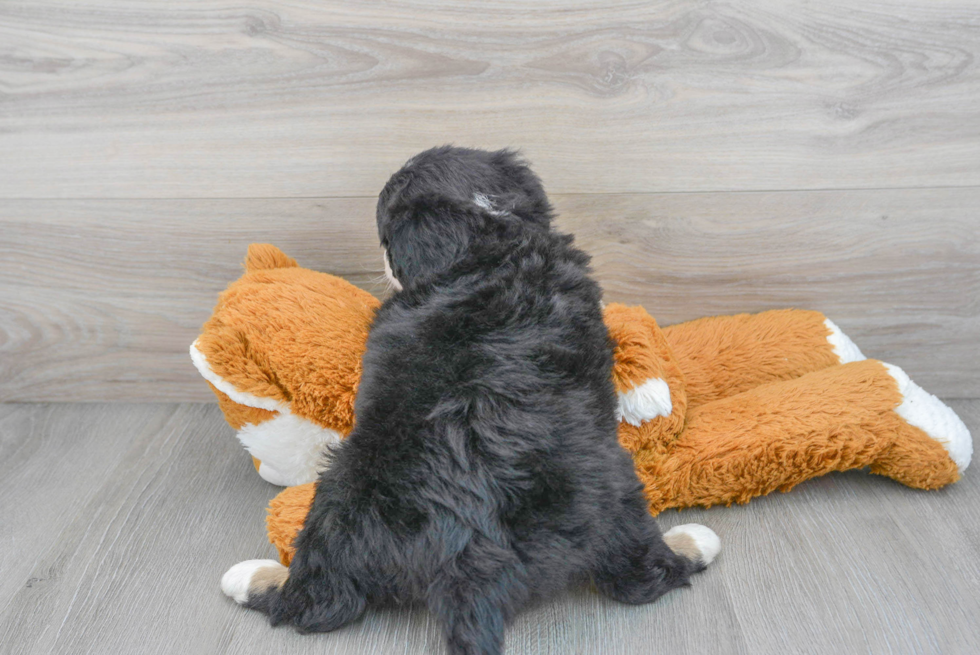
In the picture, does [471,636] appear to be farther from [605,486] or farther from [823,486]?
[823,486]

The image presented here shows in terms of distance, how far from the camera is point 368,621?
0.88 metres

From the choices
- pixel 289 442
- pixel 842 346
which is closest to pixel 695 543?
pixel 842 346

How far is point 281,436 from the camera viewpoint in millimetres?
1047

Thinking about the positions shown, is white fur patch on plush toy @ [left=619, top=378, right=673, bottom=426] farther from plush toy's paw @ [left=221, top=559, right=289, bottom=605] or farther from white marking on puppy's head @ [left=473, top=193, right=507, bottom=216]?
plush toy's paw @ [left=221, top=559, right=289, bottom=605]

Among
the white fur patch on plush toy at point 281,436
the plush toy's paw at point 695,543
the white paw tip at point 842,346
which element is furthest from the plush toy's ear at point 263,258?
the white paw tip at point 842,346

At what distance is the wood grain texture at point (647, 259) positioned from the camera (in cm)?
121

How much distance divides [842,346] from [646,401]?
461mm

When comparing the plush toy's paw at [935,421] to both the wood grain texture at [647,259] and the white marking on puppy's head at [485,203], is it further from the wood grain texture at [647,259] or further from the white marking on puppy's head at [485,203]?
the white marking on puppy's head at [485,203]

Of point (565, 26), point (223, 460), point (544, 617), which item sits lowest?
point (223, 460)

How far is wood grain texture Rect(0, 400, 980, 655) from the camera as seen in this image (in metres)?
0.84

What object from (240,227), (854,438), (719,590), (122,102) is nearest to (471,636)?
(719,590)

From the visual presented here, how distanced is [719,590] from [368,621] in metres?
0.45

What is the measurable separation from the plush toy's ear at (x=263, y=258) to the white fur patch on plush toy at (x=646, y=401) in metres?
0.61

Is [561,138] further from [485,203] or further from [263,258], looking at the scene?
[263,258]
